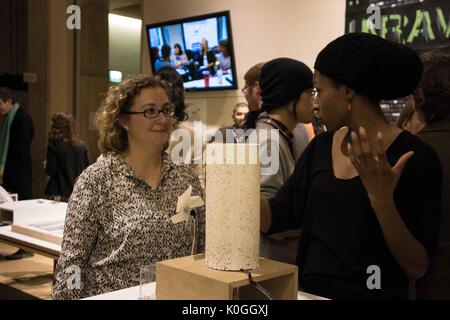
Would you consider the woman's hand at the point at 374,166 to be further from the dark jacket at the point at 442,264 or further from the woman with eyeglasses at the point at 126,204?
the woman with eyeglasses at the point at 126,204

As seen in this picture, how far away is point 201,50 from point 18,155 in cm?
202

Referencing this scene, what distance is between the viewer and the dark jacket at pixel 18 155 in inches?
188

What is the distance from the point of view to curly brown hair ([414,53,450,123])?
5.81 feet

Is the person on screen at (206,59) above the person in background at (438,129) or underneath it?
above

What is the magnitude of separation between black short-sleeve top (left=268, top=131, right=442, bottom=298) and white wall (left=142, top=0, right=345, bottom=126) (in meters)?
2.93

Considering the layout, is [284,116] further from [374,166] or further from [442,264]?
[374,166]

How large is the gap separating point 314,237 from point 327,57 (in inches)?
20.3

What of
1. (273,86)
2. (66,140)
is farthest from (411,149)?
(66,140)

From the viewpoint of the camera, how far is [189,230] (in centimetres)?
192

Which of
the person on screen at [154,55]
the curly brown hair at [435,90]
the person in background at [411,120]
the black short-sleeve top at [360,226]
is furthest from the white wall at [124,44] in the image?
the black short-sleeve top at [360,226]

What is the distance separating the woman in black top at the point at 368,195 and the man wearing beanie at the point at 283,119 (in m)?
0.51

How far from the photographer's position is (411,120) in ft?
6.68

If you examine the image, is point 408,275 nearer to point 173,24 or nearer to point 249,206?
point 249,206

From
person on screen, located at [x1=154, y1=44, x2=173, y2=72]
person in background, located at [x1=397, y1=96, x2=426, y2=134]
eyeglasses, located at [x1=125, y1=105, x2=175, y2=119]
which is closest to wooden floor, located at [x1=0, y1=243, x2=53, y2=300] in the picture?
person on screen, located at [x1=154, y1=44, x2=173, y2=72]
